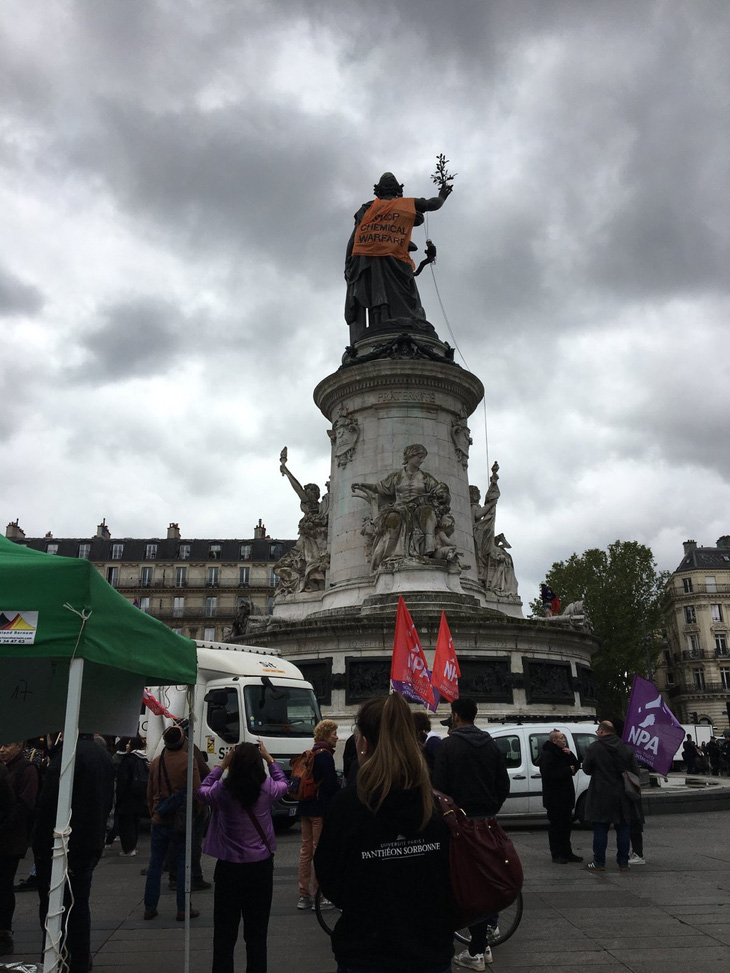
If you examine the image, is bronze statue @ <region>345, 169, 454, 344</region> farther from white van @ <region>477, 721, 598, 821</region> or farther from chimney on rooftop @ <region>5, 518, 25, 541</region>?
chimney on rooftop @ <region>5, 518, 25, 541</region>

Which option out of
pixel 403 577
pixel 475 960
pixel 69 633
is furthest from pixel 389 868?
pixel 403 577

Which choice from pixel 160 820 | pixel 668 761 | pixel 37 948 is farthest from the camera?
pixel 668 761

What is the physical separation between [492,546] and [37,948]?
1926 cm

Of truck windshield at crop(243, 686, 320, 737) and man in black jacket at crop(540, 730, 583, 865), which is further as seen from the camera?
truck windshield at crop(243, 686, 320, 737)

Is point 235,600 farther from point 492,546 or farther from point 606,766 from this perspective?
point 606,766

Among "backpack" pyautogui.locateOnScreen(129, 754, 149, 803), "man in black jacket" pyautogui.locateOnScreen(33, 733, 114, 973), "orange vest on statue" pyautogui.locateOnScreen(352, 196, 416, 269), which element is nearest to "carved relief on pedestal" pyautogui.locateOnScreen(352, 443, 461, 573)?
"orange vest on statue" pyautogui.locateOnScreen(352, 196, 416, 269)

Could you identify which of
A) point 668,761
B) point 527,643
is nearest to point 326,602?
point 527,643

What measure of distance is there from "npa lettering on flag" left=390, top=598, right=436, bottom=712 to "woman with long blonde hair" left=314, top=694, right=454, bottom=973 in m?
9.52

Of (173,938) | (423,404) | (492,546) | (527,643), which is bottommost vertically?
(173,938)

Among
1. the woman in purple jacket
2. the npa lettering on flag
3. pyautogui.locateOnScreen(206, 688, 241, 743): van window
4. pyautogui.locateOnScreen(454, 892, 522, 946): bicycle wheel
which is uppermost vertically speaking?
the npa lettering on flag

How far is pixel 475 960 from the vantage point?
19.9ft

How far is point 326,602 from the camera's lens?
2314cm

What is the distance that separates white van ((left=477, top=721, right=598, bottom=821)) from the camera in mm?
13305

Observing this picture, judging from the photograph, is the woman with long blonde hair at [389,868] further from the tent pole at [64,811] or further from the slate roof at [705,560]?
the slate roof at [705,560]
